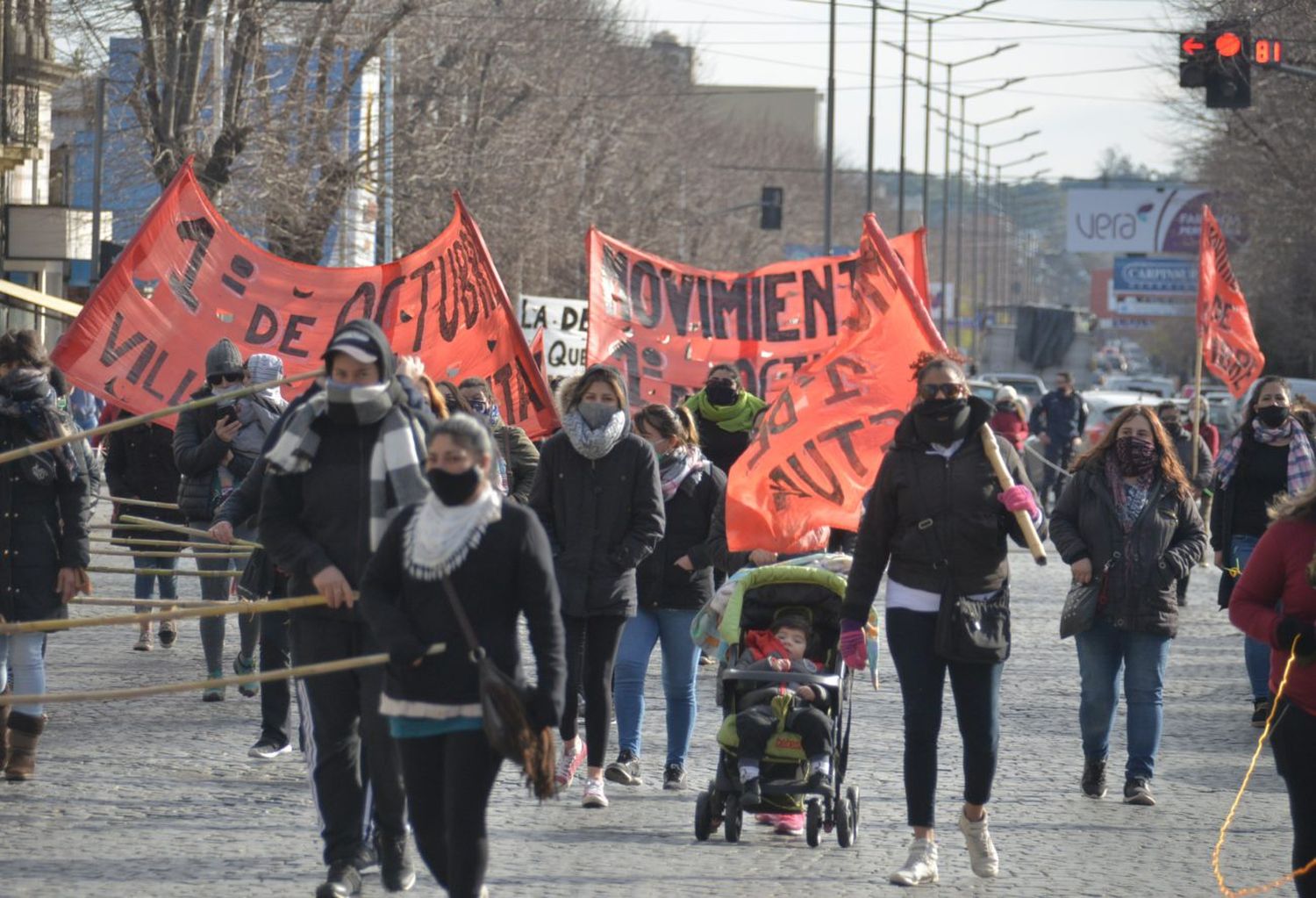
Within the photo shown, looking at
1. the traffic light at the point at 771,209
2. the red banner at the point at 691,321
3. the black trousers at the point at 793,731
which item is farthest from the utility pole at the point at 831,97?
the black trousers at the point at 793,731

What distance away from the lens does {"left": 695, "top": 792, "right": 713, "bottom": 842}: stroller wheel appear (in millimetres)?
7730

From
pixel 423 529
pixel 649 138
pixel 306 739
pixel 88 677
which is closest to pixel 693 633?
pixel 306 739

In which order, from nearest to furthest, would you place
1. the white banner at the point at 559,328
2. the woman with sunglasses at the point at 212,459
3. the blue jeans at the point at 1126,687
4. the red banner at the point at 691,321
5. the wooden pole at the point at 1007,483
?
the wooden pole at the point at 1007,483, the blue jeans at the point at 1126,687, the woman with sunglasses at the point at 212,459, the red banner at the point at 691,321, the white banner at the point at 559,328

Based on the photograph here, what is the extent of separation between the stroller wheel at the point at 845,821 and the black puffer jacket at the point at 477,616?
7.34 ft

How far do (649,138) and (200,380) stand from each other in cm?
4981

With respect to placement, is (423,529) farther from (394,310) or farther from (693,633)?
(394,310)

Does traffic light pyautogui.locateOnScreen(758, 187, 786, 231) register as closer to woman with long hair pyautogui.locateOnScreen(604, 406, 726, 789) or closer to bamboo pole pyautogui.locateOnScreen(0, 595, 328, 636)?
woman with long hair pyautogui.locateOnScreen(604, 406, 726, 789)

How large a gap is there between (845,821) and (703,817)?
1.64ft

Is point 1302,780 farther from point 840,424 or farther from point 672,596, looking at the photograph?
point 672,596

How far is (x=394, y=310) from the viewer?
36.2 ft

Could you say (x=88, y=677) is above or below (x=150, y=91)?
below

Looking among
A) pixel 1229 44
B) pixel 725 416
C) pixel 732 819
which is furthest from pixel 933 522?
pixel 1229 44

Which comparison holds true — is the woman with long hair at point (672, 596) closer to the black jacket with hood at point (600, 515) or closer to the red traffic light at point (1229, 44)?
the black jacket with hood at point (600, 515)

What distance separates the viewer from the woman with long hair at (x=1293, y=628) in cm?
564
